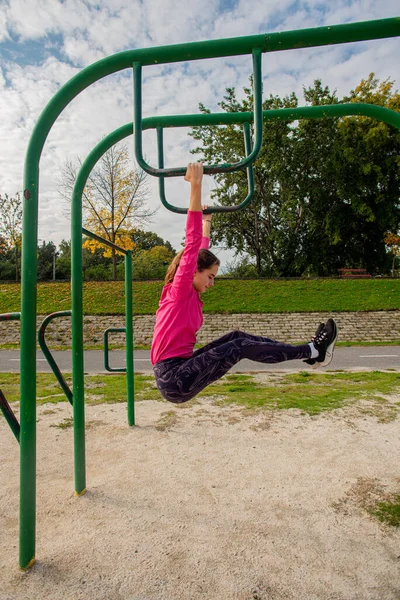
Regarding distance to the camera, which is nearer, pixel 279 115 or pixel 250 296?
pixel 279 115

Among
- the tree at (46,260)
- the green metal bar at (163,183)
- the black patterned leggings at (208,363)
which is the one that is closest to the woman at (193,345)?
the black patterned leggings at (208,363)

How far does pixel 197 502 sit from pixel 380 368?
5.42m

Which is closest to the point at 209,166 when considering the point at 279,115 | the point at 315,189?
the point at 279,115

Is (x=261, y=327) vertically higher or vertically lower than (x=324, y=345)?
lower

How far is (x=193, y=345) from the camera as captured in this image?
2.27 metres

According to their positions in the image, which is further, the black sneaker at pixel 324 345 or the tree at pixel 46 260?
the tree at pixel 46 260

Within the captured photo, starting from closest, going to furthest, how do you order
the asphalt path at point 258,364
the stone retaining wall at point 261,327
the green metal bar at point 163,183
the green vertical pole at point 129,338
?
the green metal bar at point 163,183
the green vertical pole at point 129,338
the asphalt path at point 258,364
the stone retaining wall at point 261,327

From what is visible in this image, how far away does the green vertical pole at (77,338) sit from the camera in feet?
8.18

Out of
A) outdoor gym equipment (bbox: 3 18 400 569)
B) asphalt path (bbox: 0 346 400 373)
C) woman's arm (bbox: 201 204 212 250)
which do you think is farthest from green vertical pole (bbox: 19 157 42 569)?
asphalt path (bbox: 0 346 400 373)

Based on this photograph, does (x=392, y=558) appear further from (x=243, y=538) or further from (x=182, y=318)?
(x=182, y=318)

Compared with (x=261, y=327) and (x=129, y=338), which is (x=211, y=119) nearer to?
(x=129, y=338)

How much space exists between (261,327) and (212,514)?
8.93 m

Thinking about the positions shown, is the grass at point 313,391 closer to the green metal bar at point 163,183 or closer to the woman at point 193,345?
the woman at point 193,345

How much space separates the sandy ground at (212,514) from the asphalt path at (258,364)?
11.5 ft
